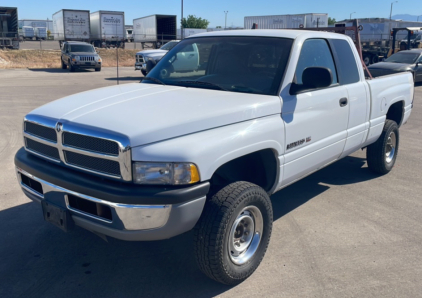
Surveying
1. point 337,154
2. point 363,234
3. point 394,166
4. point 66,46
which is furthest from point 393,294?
point 66,46

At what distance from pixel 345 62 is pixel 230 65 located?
155 cm

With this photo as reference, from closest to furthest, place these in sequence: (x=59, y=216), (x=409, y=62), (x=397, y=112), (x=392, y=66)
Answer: (x=59, y=216), (x=397, y=112), (x=392, y=66), (x=409, y=62)

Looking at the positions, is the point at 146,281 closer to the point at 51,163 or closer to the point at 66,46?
the point at 51,163

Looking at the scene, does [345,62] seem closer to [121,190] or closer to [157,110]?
[157,110]

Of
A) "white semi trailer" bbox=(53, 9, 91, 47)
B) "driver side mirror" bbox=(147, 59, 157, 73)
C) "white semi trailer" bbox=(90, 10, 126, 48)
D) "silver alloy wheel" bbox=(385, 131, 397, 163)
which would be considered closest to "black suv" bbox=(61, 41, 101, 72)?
"white semi trailer" bbox=(53, 9, 91, 47)

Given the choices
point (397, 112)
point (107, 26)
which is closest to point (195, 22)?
point (107, 26)

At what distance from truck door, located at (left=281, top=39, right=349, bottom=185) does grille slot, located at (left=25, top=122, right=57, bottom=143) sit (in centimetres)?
194

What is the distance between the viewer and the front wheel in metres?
3.09

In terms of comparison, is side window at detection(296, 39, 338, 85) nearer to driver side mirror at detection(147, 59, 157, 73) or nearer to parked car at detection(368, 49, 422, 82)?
driver side mirror at detection(147, 59, 157, 73)

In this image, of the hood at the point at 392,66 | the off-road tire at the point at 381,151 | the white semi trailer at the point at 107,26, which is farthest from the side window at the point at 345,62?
the white semi trailer at the point at 107,26

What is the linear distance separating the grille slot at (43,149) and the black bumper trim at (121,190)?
0.47 feet

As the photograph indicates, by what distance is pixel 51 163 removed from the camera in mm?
3398

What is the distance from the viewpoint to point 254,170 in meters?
3.91

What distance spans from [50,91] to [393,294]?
1449 cm
